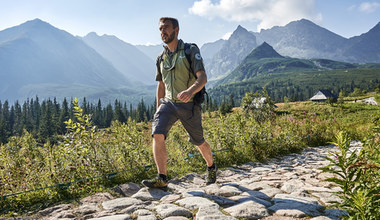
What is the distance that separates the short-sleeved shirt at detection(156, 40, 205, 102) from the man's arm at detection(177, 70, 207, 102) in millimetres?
111

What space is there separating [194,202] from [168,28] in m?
2.70

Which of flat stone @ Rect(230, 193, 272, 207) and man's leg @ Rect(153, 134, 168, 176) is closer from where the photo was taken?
flat stone @ Rect(230, 193, 272, 207)

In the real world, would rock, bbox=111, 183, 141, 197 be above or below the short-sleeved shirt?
below

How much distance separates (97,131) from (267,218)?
12.1ft

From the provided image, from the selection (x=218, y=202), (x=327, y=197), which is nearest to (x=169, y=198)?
(x=218, y=202)

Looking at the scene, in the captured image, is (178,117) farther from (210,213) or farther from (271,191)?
(271,191)

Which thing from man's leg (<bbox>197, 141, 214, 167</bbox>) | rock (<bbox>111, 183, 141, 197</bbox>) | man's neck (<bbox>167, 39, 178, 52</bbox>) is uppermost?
man's neck (<bbox>167, 39, 178, 52</bbox>)

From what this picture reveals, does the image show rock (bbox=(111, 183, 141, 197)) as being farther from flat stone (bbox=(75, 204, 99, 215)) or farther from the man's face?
the man's face

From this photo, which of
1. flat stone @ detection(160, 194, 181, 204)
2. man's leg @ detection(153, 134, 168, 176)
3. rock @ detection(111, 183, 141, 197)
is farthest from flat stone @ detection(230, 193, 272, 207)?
rock @ detection(111, 183, 141, 197)

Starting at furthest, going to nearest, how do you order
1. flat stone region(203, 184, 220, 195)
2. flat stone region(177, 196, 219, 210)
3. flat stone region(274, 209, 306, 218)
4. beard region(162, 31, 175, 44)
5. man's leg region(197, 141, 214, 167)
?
man's leg region(197, 141, 214, 167), beard region(162, 31, 175, 44), flat stone region(203, 184, 220, 195), flat stone region(177, 196, 219, 210), flat stone region(274, 209, 306, 218)

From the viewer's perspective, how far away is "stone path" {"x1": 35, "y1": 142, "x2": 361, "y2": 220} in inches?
110

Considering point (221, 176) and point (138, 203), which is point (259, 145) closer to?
point (221, 176)

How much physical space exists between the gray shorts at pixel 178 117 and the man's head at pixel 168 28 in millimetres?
1038

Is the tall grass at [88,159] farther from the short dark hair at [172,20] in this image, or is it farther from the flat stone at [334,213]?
the short dark hair at [172,20]
